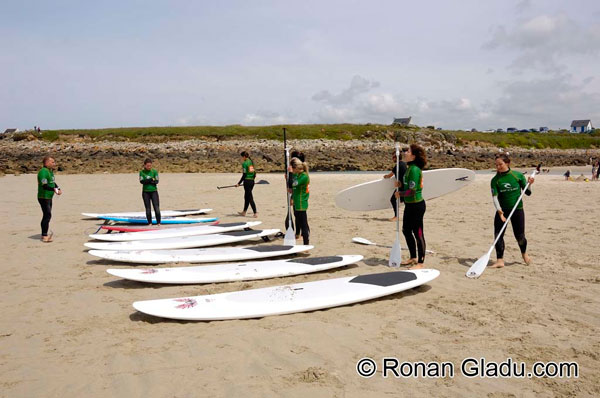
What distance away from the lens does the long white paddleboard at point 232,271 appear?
5203 mm

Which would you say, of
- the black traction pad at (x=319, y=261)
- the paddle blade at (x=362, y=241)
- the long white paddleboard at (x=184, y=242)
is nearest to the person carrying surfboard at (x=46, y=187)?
the long white paddleboard at (x=184, y=242)

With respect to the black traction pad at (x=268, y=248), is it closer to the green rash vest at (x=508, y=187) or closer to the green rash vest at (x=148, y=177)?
the green rash vest at (x=508, y=187)

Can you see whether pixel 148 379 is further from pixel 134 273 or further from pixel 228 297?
pixel 134 273

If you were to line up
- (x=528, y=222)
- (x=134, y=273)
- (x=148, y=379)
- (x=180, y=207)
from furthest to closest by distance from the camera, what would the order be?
(x=180, y=207), (x=528, y=222), (x=134, y=273), (x=148, y=379)

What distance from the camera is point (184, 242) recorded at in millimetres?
7438

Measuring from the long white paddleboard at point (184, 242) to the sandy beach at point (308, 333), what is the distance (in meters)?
0.48

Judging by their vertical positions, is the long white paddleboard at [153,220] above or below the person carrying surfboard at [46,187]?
below

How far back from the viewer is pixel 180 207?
13.0m

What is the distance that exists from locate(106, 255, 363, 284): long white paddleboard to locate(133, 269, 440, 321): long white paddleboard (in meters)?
0.73

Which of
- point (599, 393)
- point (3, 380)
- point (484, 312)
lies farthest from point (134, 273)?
point (599, 393)

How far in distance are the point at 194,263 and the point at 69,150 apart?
109 feet

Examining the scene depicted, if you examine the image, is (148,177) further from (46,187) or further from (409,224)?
(409,224)

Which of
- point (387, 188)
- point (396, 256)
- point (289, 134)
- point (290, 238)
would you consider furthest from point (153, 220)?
point (289, 134)

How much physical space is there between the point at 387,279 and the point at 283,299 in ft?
4.36
